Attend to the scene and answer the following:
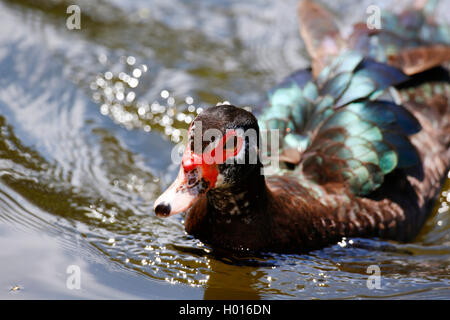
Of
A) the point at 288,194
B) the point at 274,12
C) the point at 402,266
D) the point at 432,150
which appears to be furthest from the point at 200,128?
the point at 274,12

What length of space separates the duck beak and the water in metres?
0.52

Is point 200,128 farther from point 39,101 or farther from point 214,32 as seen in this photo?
point 214,32

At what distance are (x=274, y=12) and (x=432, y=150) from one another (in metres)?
3.42

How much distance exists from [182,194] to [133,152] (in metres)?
2.03

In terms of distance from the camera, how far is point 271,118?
5152mm

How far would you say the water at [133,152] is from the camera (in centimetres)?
415

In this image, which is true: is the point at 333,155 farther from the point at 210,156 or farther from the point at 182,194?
the point at 182,194

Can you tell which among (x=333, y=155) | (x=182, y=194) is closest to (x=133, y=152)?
(x=333, y=155)

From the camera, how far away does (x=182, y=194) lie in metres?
3.88

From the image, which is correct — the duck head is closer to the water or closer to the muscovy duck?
the muscovy duck

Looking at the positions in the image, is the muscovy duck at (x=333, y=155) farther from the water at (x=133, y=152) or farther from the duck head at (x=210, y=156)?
the water at (x=133, y=152)

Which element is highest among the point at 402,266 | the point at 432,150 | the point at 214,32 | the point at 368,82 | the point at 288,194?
the point at 214,32

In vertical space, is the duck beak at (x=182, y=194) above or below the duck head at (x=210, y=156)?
below

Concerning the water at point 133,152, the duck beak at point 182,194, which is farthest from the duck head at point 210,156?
the water at point 133,152
